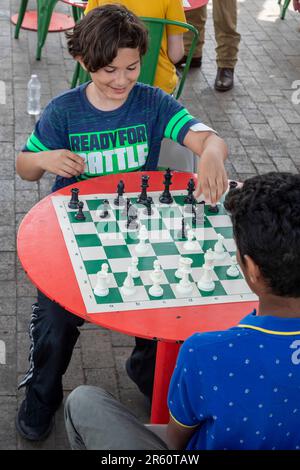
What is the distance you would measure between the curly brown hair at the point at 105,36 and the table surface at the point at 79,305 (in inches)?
26.3

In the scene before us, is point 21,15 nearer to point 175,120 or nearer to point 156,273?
point 175,120

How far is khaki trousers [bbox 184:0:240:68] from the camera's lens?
6.30 m

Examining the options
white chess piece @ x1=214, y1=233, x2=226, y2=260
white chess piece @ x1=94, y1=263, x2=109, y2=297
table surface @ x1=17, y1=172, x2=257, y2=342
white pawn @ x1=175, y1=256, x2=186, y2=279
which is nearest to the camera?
table surface @ x1=17, y1=172, x2=257, y2=342

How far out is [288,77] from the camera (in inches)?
270

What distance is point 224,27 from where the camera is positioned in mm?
6355

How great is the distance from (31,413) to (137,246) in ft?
2.93

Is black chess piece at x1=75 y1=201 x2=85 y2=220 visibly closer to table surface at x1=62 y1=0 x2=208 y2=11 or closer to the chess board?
the chess board

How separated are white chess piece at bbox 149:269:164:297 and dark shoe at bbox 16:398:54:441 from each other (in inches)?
35.5

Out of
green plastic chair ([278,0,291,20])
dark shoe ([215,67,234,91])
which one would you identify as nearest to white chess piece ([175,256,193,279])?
dark shoe ([215,67,234,91])

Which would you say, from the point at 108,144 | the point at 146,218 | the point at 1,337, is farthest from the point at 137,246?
the point at 1,337

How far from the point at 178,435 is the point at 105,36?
5.29 ft

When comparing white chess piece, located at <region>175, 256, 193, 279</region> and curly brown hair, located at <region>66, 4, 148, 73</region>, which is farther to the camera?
curly brown hair, located at <region>66, 4, 148, 73</region>

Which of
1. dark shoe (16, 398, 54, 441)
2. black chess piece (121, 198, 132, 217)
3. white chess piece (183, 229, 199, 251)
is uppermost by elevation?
white chess piece (183, 229, 199, 251)

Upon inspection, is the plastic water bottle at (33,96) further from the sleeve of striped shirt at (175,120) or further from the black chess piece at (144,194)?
the black chess piece at (144,194)
